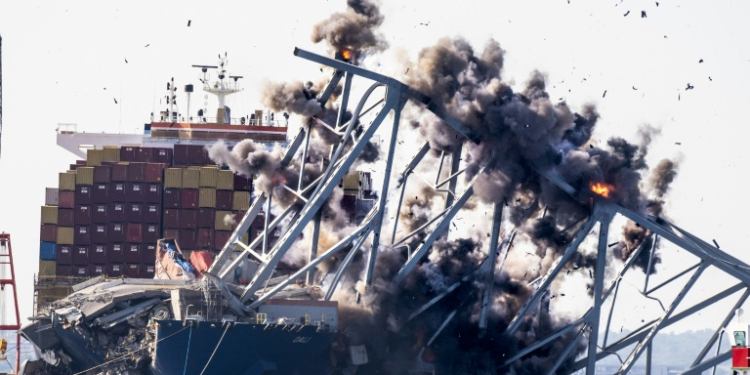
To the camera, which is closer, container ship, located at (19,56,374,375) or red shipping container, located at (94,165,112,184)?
container ship, located at (19,56,374,375)

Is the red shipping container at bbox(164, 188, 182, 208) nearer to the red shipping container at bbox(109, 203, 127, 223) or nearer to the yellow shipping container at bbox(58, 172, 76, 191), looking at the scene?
the red shipping container at bbox(109, 203, 127, 223)

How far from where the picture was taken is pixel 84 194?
102562mm

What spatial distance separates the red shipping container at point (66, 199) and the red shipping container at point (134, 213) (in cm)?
406

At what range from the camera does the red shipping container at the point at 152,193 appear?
100750 mm

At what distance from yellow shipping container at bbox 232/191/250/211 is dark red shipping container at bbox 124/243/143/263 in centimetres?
681

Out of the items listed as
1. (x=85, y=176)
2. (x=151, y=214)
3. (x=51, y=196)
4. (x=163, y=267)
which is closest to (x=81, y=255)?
(x=151, y=214)

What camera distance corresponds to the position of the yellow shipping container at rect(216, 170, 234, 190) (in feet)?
324

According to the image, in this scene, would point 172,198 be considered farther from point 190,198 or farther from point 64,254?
point 64,254

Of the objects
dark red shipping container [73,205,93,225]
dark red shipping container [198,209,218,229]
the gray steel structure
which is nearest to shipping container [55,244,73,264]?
dark red shipping container [73,205,93,225]

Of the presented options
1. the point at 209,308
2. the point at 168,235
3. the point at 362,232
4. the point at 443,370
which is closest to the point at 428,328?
the point at 443,370

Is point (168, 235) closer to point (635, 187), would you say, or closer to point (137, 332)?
point (137, 332)

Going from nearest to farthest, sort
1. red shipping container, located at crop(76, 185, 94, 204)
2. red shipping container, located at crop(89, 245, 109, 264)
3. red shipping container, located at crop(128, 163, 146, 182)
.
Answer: red shipping container, located at crop(89, 245, 109, 264) → red shipping container, located at crop(128, 163, 146, 182) → red shipping container, located at crop(76, 185, 94, 204)

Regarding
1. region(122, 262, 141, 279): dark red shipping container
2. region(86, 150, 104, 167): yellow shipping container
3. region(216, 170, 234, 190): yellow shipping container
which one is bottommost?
region(122, 262, 141, 279): dark red shipping container

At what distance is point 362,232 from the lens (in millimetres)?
73312
